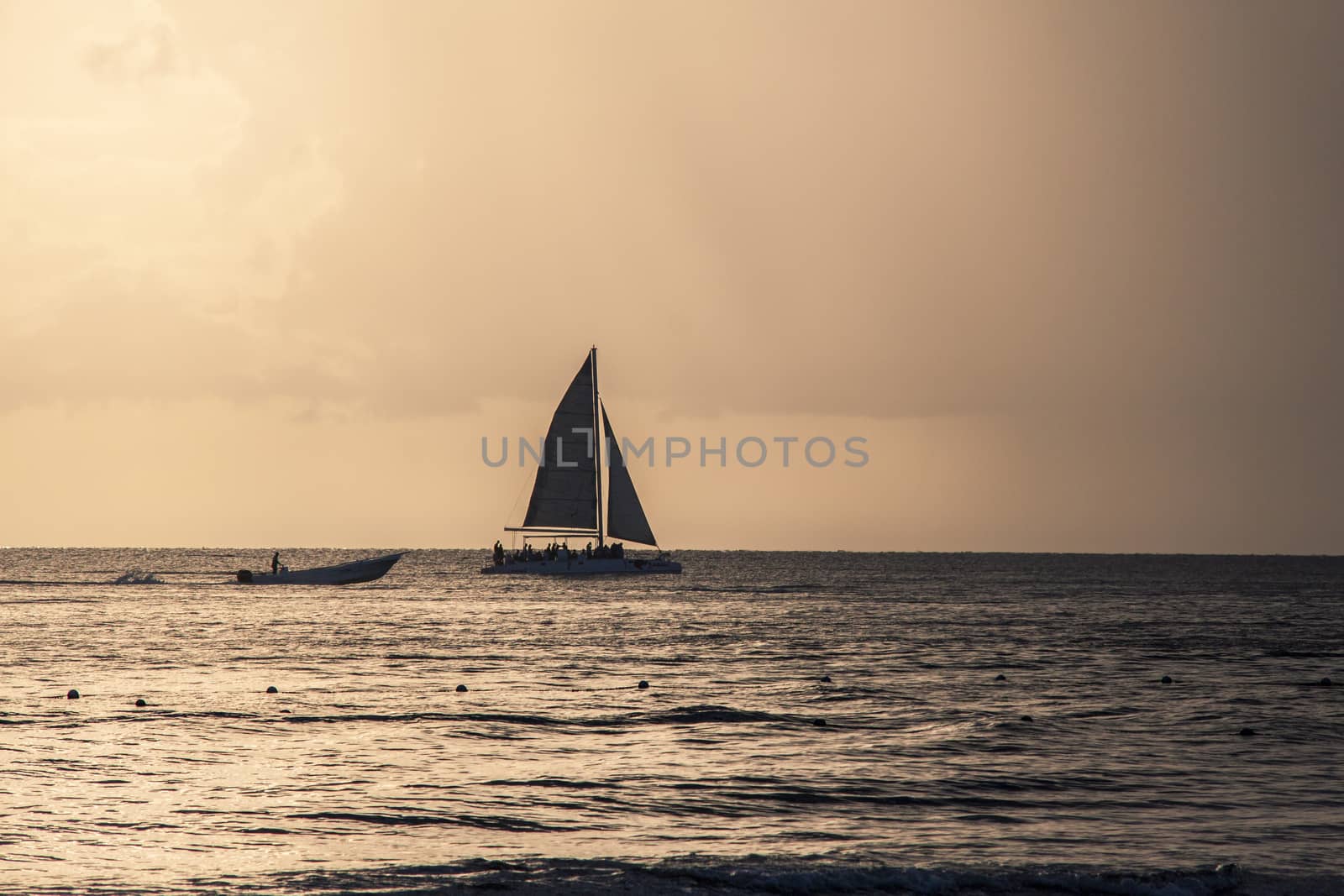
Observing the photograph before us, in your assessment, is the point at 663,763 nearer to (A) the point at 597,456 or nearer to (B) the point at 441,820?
(B) the point at 441,820

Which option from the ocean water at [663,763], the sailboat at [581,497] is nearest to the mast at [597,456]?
the sailboat at [581,497]

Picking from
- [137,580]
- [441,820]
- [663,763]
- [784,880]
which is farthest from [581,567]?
[784,880]

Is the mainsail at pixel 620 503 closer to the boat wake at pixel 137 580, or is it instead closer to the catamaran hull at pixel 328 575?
the catamaran hull at pixel 328 575

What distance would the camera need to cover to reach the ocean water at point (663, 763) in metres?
21.0

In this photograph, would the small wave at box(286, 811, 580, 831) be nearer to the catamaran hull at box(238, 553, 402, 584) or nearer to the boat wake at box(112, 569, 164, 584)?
the catamaran hull at box(238, 553, 402, 584)

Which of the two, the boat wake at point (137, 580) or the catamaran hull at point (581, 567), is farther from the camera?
the boat wake at point (137, 580)

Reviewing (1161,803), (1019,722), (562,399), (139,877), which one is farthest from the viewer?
(562,399)

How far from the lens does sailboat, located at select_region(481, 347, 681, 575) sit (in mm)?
129000

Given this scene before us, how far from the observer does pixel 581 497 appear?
13125 cm

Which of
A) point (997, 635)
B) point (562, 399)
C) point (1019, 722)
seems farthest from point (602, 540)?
point (1019, 722)

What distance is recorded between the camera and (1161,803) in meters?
26.3

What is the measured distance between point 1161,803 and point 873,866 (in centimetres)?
814

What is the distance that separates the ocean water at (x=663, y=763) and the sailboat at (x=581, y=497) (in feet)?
195

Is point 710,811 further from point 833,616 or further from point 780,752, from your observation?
point 833,616
